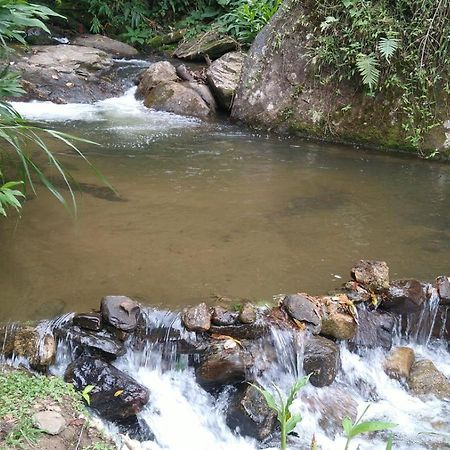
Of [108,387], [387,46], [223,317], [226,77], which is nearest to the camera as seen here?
[108,387]

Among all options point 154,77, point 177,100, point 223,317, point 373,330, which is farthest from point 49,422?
point 154,77

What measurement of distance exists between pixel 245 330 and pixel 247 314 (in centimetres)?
10

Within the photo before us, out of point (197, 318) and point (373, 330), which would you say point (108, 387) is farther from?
point (373, 330)

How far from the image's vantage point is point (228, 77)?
900cm

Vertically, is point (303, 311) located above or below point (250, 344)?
above

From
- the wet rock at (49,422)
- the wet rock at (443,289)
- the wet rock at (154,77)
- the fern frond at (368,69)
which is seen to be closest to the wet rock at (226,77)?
the wet rock at (154,77)

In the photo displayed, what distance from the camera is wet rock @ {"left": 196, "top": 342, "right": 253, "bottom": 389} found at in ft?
10.8

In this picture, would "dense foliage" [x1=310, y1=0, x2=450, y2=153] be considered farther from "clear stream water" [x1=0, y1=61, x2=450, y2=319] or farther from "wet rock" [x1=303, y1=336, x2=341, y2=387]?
"wet rock" [x1=303, y1=336, x2=341, y2=387]

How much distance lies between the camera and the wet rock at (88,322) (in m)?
3.36

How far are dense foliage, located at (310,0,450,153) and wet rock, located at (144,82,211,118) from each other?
2.10 metres

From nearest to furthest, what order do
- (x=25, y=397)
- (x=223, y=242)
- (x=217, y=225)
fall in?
(x=25, y=397) < (x=223, y=242) < (x=217, y=225)

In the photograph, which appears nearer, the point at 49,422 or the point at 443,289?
the point at 49,422

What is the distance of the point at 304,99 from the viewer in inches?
310

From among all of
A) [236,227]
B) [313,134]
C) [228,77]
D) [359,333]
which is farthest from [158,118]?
[359,333]
